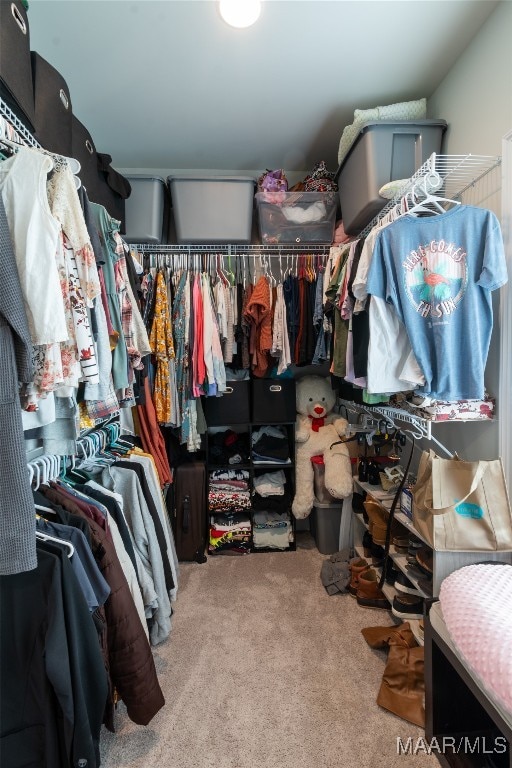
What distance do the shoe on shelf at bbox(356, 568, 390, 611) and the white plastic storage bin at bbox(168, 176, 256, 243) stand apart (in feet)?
7.33

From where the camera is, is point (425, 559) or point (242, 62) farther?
point (242, 62)

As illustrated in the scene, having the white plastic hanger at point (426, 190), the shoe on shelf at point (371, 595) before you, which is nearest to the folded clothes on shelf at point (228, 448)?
the shoe on shelf at point (371, 595)

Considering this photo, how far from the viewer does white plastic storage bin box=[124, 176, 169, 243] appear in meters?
2.36

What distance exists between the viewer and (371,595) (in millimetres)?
1991

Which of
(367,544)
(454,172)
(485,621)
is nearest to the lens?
(485,621)

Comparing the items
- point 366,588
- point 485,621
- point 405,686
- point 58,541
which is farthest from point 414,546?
point 58,541

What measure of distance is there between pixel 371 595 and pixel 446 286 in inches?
64.6

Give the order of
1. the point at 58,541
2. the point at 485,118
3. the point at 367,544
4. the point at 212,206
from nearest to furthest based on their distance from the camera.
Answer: the point at 58,541, the point at 485,118, the point at 367,544, the point at 212,206

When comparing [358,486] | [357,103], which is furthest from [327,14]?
[358,486]

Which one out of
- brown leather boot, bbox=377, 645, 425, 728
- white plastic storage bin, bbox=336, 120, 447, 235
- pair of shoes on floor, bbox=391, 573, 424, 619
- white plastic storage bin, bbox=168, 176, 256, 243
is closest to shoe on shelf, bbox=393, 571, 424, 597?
pair of shoes on floor, bbox=391, 573, 424, 619

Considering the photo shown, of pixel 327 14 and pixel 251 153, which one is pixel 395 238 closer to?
pixel 327 14

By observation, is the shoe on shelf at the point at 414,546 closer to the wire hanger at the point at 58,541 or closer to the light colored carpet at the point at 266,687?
the light colored carpet at the point at 266,687

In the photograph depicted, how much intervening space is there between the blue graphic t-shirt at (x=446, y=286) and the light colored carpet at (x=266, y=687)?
4.12 feet

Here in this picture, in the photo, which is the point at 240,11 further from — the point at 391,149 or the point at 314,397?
the point at 314,397
